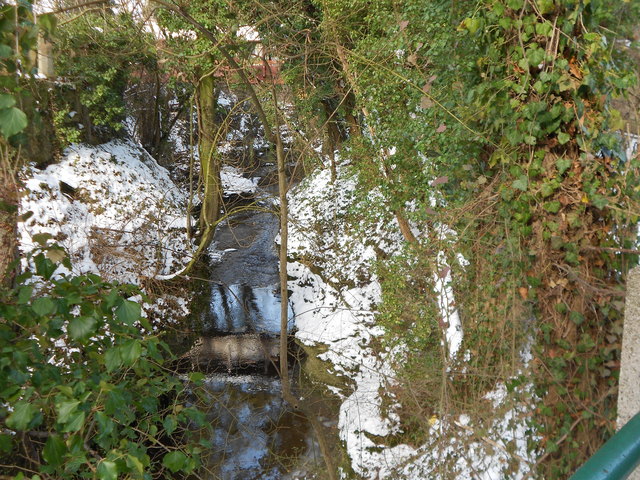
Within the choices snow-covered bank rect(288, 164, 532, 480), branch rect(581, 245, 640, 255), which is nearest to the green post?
branch rect(581, 245, 640, 255)

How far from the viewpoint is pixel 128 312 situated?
82.2 inches

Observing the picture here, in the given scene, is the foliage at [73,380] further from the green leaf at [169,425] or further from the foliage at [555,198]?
the foliage at [555,198]

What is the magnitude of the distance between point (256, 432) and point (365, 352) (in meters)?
2.41

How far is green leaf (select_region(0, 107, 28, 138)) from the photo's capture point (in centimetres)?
157

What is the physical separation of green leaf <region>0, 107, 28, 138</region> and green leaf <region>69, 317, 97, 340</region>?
2.65 feet

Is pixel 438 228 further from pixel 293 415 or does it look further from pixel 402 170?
pixel 293 415

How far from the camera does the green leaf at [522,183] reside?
3711 millimetres

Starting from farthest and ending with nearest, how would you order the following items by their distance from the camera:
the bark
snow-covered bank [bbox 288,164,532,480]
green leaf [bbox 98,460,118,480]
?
snow-covered bank [bbox 288,164,532,480] < the bark < green leaf [bbox 98,460,118,480]

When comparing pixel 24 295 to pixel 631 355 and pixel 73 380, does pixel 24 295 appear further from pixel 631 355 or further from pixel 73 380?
pixel 631 355

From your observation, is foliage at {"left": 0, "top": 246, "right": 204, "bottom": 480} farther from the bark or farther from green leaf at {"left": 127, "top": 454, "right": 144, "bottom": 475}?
the bark

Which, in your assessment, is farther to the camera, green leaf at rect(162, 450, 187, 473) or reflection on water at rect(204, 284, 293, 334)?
reflection on water at rect(204, 284, 293, 334)

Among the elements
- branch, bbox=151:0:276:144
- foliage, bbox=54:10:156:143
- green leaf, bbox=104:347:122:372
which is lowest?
green leaf, bbox=104:347:122:372

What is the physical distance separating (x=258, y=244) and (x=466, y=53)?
32.7 ft

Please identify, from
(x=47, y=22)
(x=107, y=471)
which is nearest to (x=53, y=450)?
(x=107, y=471)
